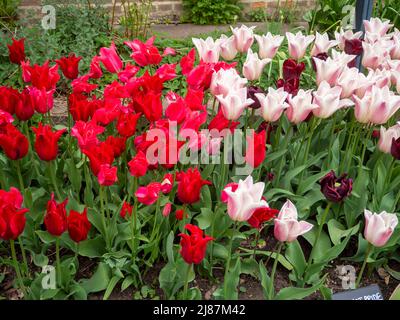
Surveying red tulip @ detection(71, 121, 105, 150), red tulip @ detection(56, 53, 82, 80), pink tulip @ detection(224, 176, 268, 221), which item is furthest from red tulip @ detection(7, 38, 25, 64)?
pink tulip @ detection(224, 176, 268, 221)

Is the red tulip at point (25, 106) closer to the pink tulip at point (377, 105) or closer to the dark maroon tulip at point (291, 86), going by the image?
the dark maroon tulip at point (291, 86)

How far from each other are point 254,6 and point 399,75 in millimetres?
3297

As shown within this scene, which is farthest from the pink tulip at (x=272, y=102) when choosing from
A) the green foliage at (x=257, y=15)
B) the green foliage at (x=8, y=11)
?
the green foliage at (x=257, y=15)

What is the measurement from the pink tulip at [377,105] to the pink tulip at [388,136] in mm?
76

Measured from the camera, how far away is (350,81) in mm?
1937

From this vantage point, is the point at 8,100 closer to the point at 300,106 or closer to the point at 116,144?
the point at 116,144

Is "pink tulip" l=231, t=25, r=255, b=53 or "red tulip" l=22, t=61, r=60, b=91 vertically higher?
"pink tulip" l=231, t=25, r=255, b=53

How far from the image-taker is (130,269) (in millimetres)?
1756

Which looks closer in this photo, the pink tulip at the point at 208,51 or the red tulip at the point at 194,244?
the red tulip at the point at 194,244

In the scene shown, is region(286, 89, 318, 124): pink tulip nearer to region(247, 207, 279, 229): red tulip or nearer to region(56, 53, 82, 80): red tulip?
region(247, 207, 279, 229): red tulip

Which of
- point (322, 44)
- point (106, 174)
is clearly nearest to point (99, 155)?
point (106, 174)

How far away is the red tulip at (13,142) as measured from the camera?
5.15 feet

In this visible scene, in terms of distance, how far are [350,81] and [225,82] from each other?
463 mm

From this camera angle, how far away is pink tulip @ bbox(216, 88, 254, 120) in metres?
1.73
